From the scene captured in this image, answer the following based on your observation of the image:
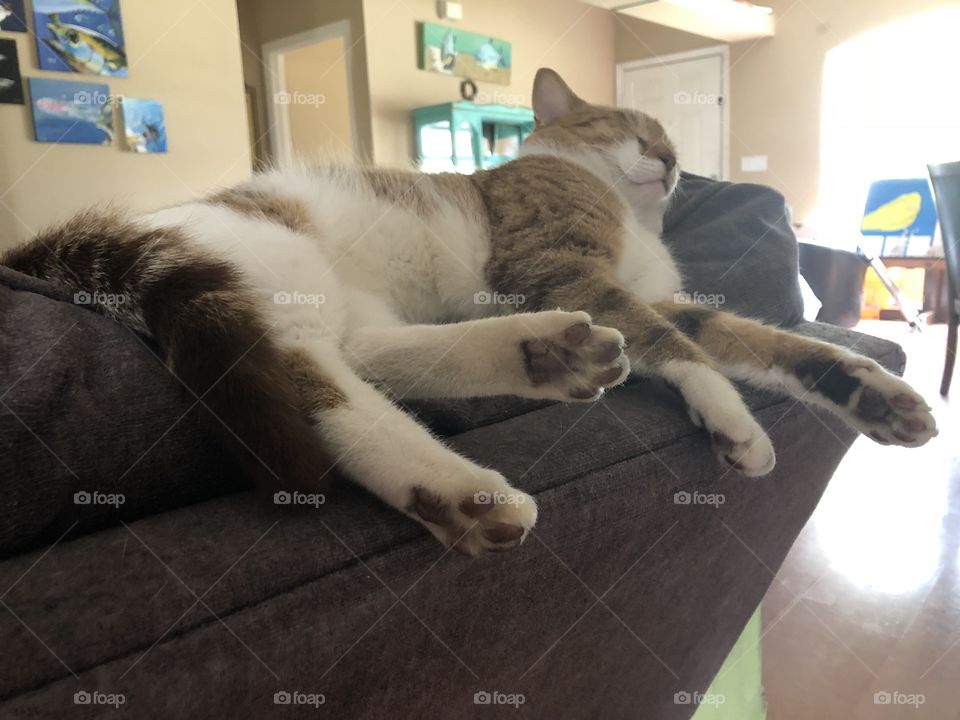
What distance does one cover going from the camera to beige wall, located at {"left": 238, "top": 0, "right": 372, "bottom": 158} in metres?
5.08

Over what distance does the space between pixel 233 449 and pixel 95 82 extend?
11.9ft

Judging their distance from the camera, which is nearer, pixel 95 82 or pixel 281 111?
pixel 95 82

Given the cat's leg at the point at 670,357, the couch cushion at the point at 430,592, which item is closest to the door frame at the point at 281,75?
the cat's leg at the point at 670,357

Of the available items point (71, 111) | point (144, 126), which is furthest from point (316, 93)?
point (71, 111)

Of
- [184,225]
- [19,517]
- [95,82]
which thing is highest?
[95,82]

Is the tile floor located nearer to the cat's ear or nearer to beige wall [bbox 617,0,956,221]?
the cat's ear

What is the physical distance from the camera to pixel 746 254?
1296 millimetres

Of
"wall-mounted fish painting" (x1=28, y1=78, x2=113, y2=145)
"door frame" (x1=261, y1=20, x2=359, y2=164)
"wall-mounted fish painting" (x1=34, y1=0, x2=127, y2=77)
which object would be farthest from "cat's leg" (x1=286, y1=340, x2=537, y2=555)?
"door frame" (x1=261, y1=20, x2=359, y2=164)

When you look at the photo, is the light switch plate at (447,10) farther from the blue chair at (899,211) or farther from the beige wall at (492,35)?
the blue chair at (899,211)

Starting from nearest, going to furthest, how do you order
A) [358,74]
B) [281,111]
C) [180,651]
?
[180,651], [358,74], [281,111]

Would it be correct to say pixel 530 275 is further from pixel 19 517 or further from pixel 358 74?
pixel 358 74

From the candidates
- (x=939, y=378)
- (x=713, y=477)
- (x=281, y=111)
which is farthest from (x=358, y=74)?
(x=713, y=477)

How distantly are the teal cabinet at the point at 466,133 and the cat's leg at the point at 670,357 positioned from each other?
404cm

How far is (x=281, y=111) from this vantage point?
5.77 meters
